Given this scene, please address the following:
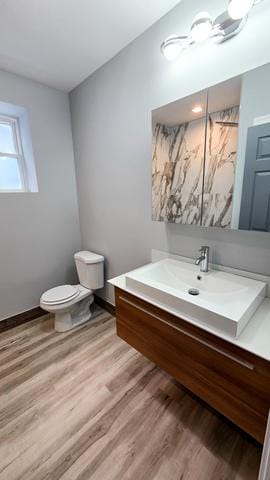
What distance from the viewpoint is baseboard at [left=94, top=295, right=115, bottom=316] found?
2341 millimetres

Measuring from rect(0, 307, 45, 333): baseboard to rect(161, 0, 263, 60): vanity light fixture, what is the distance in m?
2.62

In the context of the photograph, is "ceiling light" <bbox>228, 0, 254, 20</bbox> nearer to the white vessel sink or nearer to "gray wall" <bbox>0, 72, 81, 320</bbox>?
the white vessel sink

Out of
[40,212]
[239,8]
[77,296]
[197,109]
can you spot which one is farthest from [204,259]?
[40,212]

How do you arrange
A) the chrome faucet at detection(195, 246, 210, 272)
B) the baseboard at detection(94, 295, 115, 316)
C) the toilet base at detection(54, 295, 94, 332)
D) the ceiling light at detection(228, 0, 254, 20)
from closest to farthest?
the ceiling light at detection(228, 0, 254, 20)
the chrome faucet at detection(195, 246, 210, 272)
the toilet base at detection(54, 295, 94, 332)
the baseboard at detection(94, 295, 115, 316)

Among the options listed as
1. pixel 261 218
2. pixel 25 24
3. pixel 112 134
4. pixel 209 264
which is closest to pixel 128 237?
pixel 209 264

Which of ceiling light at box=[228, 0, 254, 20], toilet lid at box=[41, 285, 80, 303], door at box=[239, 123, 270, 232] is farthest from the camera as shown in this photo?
toilet lid at box=[41, 285, 80, 303]

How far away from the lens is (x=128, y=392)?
144cm

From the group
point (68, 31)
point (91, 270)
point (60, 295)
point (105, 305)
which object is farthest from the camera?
point (105, 305)

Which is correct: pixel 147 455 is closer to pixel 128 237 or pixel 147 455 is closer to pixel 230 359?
pixel 230 359

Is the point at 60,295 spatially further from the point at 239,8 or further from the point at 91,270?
the point at 239,8

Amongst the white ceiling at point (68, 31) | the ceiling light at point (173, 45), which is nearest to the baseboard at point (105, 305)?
the ceiling light at point (173, 45)

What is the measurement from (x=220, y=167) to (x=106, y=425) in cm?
170

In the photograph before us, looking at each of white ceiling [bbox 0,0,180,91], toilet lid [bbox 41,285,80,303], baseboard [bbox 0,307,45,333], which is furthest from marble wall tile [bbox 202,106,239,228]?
baseboard [bbox 0,307,45,333]

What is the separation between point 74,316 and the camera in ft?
7.27
